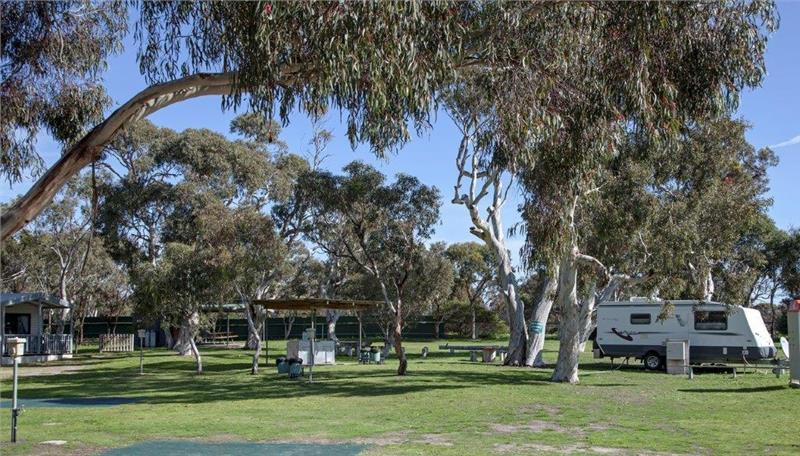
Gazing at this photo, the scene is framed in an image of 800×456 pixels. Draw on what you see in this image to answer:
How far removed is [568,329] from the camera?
2331 centimetres

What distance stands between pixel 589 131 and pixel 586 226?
10334mm

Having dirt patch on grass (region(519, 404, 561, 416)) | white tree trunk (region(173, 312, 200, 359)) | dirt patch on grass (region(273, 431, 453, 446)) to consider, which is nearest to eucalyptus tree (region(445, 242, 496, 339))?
white tree trunk (region(173, 312, 200, 359))

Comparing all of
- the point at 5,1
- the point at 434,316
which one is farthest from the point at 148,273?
the point at 434,316

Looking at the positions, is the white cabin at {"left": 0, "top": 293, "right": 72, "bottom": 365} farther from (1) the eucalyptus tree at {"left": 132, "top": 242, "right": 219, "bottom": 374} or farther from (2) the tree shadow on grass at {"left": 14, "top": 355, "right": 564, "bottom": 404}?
(1) the eucalyptus tree at {"left": 132, "top": 242, "right": 219, "bottom": 374}

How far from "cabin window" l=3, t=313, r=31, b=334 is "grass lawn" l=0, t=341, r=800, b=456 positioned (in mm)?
12834

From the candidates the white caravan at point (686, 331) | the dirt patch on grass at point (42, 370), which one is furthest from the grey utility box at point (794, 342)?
the dirt patch on grass at point (42, 370)

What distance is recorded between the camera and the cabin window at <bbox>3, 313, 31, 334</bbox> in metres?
38.5

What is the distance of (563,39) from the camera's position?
11.3 meters

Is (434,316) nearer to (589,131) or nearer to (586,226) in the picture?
(586,226)

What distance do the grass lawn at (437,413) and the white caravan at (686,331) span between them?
1.61 meters

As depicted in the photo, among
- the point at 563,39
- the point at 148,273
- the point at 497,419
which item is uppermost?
the point at 563,39

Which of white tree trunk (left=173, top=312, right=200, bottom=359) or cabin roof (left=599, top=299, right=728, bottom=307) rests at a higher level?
cabin roof (left=599, top=299, right=728, bottom=307)

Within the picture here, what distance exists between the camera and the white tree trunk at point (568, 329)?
906 inches

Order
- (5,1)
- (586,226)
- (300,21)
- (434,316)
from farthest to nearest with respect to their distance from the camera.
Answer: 1. (434,316)
2. (586,226)
3. (5,1)
4. (300,21)
